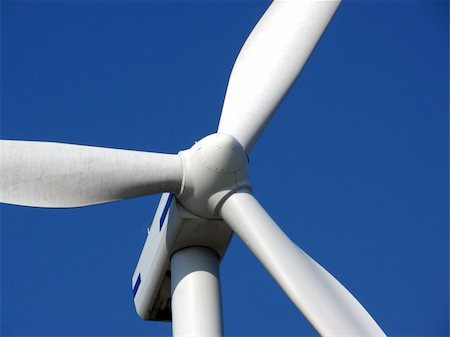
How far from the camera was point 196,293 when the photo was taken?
46.3ft

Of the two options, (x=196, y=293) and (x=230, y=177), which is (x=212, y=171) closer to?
(x=230, y=177)

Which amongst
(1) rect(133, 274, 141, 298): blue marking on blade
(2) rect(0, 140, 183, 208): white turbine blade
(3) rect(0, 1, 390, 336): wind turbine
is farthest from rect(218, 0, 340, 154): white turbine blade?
(1) rect(133, 274, 141, 298): blue marking on blade

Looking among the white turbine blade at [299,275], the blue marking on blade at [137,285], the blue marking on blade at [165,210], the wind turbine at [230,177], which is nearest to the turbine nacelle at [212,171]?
the wind turbine at [230,177]

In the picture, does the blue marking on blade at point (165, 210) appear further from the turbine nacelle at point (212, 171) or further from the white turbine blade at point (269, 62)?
the white turbine blade at point (269, 62)

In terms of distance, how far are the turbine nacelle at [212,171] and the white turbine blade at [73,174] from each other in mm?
300

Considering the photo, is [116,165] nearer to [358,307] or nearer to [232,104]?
[232,104]

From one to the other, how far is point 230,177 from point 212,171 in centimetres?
26

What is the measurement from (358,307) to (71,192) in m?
3.88

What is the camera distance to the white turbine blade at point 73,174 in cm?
1318

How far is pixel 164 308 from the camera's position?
15.7 metres

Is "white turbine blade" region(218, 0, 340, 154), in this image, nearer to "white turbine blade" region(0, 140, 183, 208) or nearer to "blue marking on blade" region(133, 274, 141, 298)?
"white turbine blade" region(0, 140, 183, 208)

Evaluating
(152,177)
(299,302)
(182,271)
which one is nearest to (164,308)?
(182,271)

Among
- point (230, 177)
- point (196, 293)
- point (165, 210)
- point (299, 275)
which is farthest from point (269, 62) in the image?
point (299, 275)

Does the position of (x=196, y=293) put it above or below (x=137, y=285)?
below
